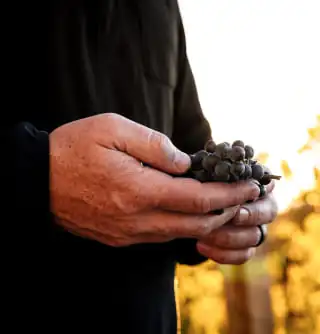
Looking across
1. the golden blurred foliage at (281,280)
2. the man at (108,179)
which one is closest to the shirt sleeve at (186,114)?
the man at (108,179)

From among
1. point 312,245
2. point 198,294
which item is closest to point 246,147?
point 312,245

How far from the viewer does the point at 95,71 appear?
726 mm

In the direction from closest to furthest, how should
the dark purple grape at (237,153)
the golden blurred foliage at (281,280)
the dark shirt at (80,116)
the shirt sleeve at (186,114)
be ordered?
the dark purple grape at (237,153) < the dark shirt at (80,116) < the shirt sleeve at (186,114) < the golden blurred foliage at (281,280)

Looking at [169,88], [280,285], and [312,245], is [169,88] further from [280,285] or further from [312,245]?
[280,285]

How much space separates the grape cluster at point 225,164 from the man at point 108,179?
14 mm

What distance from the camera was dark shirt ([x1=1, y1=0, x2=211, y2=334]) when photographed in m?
0.65

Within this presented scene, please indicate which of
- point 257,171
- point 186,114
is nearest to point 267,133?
point 186,114

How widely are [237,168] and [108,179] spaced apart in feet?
0.45

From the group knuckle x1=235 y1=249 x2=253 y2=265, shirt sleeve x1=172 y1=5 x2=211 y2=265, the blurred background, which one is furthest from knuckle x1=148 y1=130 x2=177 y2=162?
the blurred background

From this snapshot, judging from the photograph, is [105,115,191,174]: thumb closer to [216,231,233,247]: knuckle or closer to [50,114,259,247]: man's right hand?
[50,114,259,247]: man's right hand

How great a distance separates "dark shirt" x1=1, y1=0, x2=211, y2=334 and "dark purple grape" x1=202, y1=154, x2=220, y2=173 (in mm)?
172

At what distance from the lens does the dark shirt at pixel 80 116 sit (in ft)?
2.14

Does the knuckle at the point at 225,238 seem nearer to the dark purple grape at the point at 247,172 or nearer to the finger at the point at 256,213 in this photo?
the finger at the point at 256,213

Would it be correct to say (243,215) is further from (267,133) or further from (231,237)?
(267,133)
